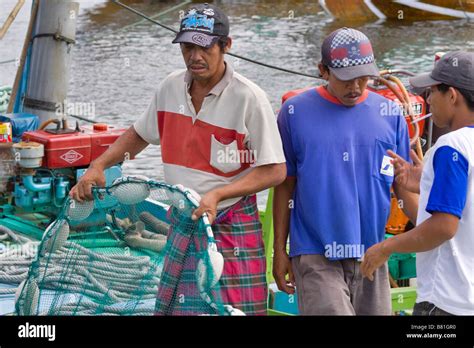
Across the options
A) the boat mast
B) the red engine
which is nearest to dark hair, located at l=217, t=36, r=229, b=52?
the red engine

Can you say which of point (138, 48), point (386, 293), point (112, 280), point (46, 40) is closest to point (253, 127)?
point (386, 293)

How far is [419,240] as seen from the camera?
13.1 ft

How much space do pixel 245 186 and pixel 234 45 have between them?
15.4 m

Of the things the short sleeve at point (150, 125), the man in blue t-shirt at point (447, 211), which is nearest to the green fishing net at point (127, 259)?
the short sleeve at point (150, 125)

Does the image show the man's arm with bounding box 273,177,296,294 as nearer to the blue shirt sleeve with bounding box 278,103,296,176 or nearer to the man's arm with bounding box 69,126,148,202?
the blue shirt sleeve with bounding box 278,103,296,176

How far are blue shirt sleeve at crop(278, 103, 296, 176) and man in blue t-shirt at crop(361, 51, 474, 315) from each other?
0.59m

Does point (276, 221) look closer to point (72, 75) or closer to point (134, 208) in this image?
A: point (134, 208)

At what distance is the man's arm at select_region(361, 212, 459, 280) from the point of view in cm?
394

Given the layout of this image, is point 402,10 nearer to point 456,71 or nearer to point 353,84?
point 353,84

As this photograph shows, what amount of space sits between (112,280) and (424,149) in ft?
7.65

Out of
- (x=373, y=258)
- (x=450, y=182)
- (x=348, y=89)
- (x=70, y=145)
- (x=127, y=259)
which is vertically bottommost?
(x=70, y=145)

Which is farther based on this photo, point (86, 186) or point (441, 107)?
point (86, 186)

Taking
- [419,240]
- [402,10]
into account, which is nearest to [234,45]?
[402,10]

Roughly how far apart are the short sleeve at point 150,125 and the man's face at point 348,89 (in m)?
0.72
